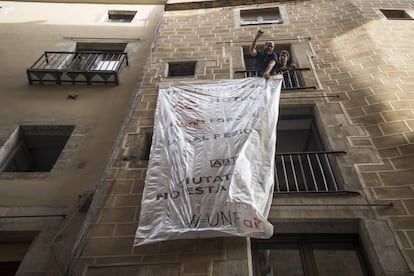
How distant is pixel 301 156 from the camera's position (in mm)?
5254

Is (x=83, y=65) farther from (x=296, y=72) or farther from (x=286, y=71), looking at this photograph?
(x=296, y=72)

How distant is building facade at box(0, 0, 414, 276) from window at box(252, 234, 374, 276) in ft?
0.04

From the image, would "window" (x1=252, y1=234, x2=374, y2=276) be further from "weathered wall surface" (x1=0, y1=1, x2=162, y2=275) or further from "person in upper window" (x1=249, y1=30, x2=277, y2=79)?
"person in upper window" (x1=249, y1=30, x2=277, y2=79)

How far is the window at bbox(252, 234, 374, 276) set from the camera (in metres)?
3.70

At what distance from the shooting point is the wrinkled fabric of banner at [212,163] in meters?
3.47

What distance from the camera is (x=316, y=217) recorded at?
155 inches

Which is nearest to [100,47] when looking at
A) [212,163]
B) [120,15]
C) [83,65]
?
[83,65]

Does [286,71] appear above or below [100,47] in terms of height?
below

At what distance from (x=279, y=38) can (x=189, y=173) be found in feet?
16.2

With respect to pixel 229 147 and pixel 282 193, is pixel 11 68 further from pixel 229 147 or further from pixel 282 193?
pixel 282 193

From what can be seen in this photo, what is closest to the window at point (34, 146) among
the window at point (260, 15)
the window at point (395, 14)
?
the window at point (260, 15)

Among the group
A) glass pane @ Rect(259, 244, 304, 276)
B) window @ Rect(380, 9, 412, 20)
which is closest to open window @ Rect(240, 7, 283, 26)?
window @ Rect(380, 9, 412, 20)

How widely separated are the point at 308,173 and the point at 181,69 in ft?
11.9

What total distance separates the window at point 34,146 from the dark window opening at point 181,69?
244 cm
